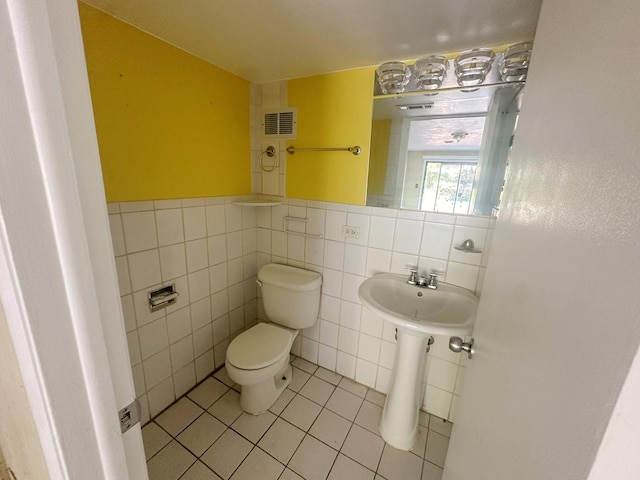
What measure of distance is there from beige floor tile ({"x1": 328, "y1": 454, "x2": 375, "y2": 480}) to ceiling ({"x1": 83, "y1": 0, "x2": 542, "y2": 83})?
6.51 ft

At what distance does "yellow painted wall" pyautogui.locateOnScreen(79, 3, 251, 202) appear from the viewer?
41.1 inches

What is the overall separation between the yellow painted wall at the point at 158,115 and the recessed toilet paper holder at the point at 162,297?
50 cm

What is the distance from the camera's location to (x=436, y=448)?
1.35 meters

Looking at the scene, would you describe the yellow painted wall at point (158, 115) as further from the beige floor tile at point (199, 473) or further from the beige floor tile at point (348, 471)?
the beige floor tile at point (348, 471)

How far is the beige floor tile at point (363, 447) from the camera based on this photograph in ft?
4.19

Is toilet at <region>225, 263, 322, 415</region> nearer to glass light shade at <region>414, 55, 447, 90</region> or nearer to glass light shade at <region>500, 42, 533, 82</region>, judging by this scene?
glass light shade at <region>414, 55, 447, 90</region>

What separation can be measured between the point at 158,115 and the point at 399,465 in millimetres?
2113

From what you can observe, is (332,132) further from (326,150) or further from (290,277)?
(290,277)

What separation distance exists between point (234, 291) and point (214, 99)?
4.09 feet

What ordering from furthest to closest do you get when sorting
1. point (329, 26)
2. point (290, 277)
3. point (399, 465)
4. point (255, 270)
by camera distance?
point (255, 270) → point (290, 277) → point (399, 465) → point (329, 26)

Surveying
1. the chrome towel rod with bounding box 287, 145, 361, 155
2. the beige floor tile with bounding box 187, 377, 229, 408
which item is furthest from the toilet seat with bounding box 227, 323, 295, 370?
the chrome towel rod with bounding box 287, 145, 361, 155

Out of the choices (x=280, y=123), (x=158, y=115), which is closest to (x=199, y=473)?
(x=158, y=115)

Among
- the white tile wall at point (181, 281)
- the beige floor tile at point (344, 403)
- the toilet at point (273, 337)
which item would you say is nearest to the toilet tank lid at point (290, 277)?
the toilet at point (273, 337)

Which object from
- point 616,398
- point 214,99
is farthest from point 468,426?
point 214,99
